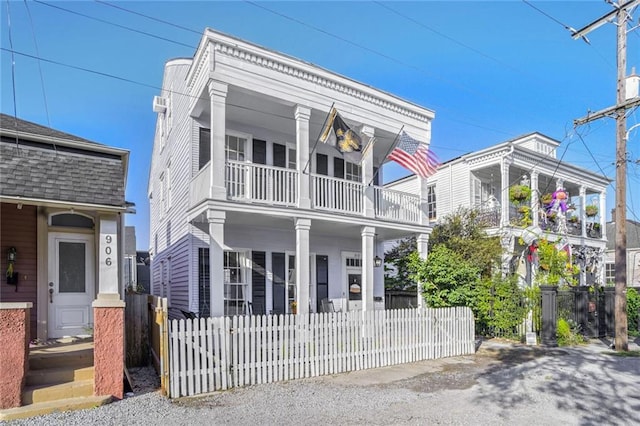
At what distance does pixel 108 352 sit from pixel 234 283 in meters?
5.74

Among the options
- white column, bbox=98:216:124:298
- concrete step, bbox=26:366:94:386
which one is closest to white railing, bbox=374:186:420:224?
white column, bbox=98:216:124:298

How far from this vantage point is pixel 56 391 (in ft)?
20.0

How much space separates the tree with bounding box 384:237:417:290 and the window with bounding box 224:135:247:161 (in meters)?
6.58

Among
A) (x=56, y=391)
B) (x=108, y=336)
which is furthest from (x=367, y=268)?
(x=56, y=391)

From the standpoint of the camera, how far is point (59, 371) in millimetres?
6469

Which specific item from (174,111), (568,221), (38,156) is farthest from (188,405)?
(568,221)

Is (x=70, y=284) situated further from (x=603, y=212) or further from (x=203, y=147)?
(x=603, y=212)

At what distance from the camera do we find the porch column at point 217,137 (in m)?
9.41

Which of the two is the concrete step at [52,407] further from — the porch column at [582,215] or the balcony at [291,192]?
the porch column at [582,215]

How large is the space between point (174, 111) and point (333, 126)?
615 cm

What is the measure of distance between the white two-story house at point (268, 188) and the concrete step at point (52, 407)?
3.04m

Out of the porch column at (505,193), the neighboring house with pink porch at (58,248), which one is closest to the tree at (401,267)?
the porch column at (505,193)

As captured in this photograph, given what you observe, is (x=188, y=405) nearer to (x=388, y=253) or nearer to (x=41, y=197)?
(x=41, y=197)

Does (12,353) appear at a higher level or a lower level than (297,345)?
higher
